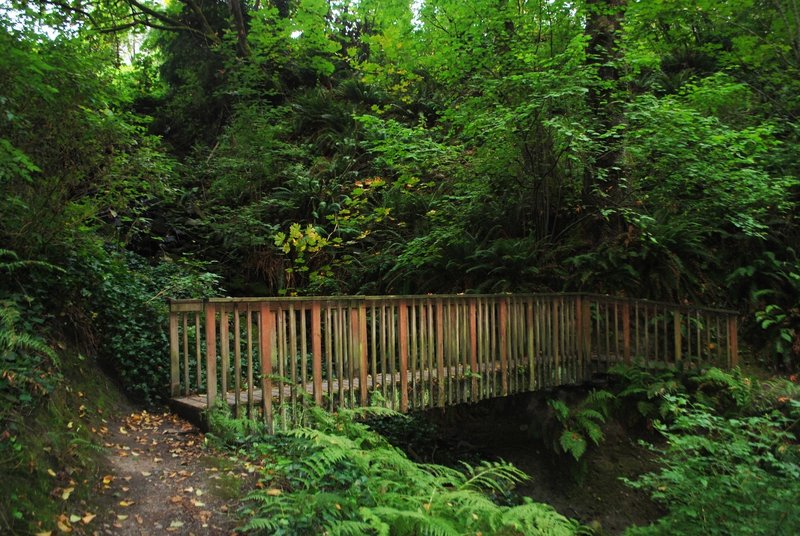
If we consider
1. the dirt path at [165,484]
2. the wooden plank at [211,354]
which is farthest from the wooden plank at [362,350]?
the dirt path at [165,484]

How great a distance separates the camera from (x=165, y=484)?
3.55 meters

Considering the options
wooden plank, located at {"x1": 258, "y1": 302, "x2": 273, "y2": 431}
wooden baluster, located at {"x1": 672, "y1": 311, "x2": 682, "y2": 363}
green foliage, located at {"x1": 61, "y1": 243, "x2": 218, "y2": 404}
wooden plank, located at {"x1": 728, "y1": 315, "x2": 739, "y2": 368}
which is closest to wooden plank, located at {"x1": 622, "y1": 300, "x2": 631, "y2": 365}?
wooden baluster, located at {"x1": 672, "y1": 311, "x2": 682, "y2": 363}

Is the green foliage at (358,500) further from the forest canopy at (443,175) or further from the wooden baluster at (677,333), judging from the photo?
the wooden baluster at (677,333)

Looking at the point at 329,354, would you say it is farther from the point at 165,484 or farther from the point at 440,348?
the point at 165,484

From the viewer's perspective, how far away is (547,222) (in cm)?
958

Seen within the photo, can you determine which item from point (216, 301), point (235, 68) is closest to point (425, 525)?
point (216, 301)

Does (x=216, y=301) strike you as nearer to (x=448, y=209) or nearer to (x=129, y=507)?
(x=129, y=507)

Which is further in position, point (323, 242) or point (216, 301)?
point (323, 242)

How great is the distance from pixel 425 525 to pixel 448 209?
821 cm

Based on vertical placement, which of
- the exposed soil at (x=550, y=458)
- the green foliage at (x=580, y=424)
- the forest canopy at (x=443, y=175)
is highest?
the forest canopy at (x=443, y=175)

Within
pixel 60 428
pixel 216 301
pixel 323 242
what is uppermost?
pixel 323 242

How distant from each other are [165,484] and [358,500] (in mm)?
1367

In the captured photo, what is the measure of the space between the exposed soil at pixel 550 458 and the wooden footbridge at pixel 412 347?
0.99 meters

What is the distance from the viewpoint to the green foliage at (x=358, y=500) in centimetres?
294
